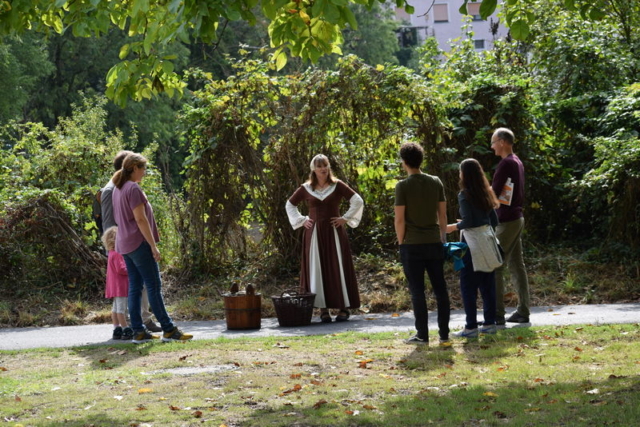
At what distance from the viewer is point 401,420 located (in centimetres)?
565

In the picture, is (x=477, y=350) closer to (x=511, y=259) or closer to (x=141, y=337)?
(x=511, y=259)

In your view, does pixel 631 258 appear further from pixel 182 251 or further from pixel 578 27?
pixel 182 251

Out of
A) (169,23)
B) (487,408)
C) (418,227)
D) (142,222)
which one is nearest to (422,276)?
(418,227)

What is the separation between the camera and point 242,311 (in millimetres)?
10422

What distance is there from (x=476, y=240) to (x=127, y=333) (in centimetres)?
404

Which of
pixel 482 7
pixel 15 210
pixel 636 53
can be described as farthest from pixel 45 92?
pixel 482 7

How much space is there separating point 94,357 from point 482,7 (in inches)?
194

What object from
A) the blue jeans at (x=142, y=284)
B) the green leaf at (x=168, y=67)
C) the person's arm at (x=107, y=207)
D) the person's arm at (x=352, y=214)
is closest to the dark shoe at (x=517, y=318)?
the person's arm at (x=352, y=214)

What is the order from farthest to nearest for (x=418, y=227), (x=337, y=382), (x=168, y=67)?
1. (x=418, y=227)
2. (x=168, y=67)
3. (x=337, y=382)

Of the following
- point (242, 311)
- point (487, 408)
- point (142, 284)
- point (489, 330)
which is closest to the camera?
point (487, 408)

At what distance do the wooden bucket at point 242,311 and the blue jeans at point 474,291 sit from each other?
2.66m

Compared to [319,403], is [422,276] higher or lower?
higher

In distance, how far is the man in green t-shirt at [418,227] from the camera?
335 inches

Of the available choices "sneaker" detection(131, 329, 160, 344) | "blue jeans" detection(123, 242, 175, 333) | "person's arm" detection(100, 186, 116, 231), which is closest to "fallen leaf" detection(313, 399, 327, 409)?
"blue jeans" detection(123, 242, 175, 333)
